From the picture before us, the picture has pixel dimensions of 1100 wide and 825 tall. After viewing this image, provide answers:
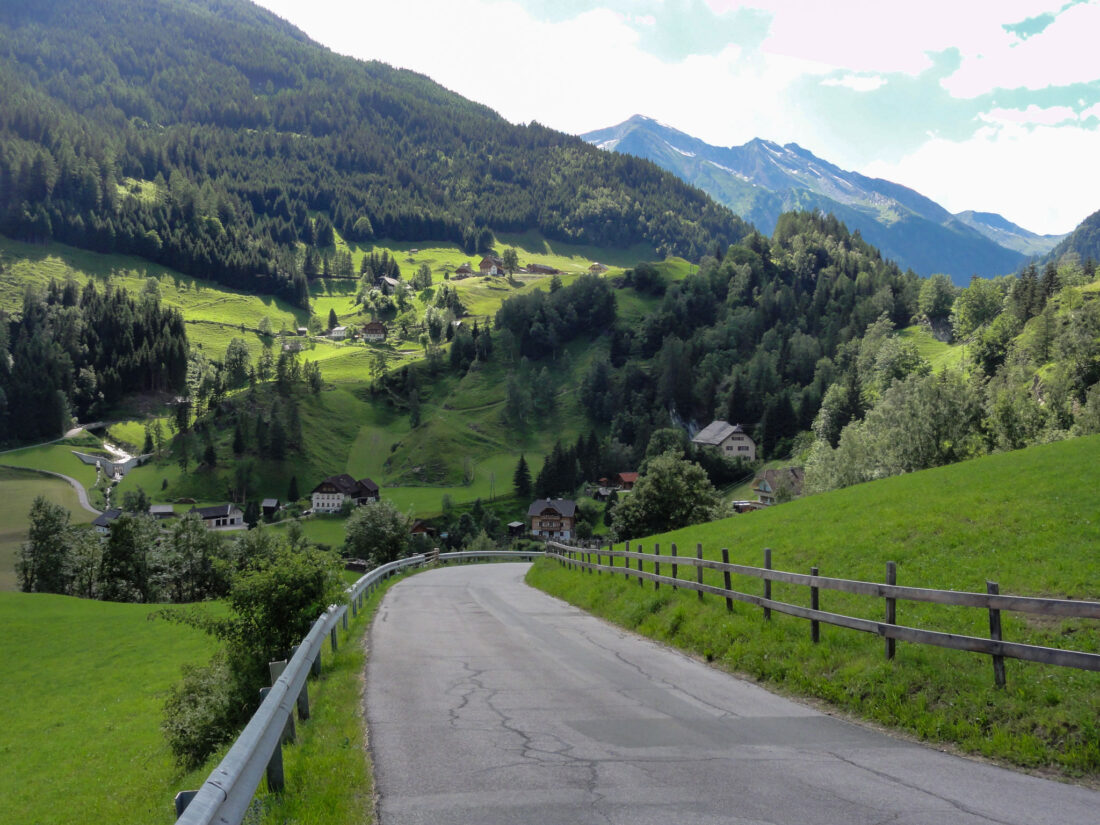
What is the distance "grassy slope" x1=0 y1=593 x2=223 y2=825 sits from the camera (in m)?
17.5

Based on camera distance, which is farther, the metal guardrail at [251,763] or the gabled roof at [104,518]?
the gabled roof at [104,518]

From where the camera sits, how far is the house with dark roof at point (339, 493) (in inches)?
5674

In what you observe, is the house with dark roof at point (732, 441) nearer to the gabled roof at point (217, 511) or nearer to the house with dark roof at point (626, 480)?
the house with dark roof at point (626, 480)

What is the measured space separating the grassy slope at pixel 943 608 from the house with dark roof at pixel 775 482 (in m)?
99.9

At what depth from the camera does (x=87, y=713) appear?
28547 millimetres

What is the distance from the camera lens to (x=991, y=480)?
24.1 meters

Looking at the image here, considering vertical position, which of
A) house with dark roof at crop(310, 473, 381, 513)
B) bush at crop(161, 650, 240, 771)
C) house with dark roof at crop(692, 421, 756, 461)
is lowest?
house with dark roof at crop(310, 473, 381, 513)

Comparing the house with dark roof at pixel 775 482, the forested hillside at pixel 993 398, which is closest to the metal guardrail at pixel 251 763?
the forested hillside at pixel 993 398

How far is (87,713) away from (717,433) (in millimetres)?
151535

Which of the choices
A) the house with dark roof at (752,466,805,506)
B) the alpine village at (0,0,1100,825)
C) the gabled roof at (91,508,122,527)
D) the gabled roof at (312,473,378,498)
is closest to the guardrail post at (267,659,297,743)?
the alpine village at (0,0,1100,825)

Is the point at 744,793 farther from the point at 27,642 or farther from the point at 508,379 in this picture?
the point at 508,379

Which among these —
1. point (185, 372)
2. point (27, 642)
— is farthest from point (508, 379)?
point (27, 642)

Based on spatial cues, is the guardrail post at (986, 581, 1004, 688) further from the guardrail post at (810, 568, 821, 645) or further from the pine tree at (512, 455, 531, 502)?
the pine tree at (512, 455, 531, 502)

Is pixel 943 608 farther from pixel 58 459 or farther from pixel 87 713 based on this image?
pixel 58 459
